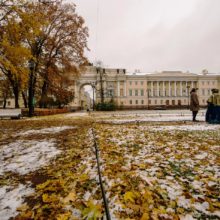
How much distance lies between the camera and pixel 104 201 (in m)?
2.82

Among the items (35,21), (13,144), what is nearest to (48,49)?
(35,21)

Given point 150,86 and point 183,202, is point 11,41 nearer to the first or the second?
point 183,202

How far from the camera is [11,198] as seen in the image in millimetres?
3219

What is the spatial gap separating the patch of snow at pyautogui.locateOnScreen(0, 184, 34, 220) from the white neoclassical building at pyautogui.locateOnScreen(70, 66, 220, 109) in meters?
88.2

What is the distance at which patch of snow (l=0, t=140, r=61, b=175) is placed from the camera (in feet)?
14.9

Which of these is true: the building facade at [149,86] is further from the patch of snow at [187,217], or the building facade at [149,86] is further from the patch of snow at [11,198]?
the patch of snow at [187,217]

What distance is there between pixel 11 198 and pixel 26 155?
2.30 m

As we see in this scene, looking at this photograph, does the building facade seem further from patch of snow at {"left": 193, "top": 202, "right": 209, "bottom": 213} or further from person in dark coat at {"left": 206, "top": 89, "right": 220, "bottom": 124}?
patch of snow at {"left": 193, "top": 202, "right": 209, "bottom": 213}

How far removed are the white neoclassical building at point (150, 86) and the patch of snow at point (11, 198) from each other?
289 feet

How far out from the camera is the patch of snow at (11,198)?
111 inches

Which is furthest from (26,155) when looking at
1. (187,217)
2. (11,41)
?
(11,41)

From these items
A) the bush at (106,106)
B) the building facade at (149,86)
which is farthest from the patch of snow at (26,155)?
the building facade at (149,86)

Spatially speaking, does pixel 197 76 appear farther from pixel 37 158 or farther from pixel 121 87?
pixel 37 158

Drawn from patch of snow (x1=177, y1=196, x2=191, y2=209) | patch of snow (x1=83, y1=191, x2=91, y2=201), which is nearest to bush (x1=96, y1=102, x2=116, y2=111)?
patch of snow (x1=83, y1=191, x2=91, y2=201)
